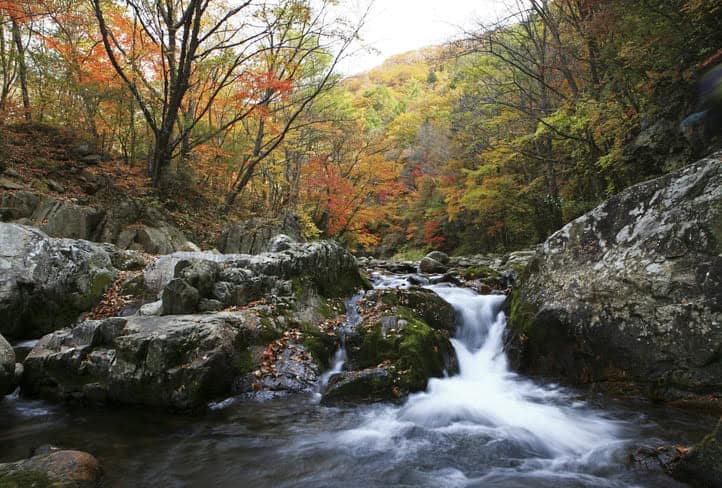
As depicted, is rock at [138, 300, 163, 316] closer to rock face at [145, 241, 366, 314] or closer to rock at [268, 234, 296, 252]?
rock face at [145, 241, 366, 314]

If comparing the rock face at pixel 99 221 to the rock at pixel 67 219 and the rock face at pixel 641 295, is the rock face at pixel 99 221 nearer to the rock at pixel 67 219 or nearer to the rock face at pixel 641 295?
the rock at pixel 67 219

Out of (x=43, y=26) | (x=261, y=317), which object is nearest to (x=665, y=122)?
(x=261, y=317)

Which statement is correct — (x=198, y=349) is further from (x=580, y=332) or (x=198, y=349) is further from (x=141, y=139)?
(x=141, y=139)

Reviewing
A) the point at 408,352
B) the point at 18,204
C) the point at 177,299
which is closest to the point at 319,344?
the point at 408,352

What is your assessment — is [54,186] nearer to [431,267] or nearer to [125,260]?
[125,260]

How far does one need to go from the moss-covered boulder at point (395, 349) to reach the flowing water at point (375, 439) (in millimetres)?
246

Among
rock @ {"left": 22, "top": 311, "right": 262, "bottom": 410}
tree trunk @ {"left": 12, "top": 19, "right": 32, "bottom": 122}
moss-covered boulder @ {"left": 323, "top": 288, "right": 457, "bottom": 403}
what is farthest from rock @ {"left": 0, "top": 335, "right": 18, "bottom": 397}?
tree trunk @ {"left": 12, "top": 19, "right": 32, "bottom": 122}

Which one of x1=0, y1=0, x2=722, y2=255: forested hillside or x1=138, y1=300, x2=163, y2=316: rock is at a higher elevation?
x1=0, y1=0, x2=722, y2=255: forested hillside

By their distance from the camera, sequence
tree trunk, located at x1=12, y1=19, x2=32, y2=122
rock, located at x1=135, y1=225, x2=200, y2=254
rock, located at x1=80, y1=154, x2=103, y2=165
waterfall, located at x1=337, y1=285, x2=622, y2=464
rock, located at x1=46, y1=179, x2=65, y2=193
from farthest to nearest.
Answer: rock, located at x1=80, y1=154, x2=103, y2=165, tree trunk, located at x1=12, y1=19, x2=32, y2=122, rock, located at x1=135, y1=225, x2=200, y2=254, rock, located at x1=46, y1=179, x2=65, y2=193, waterfall, located at x1=337, y1=285, x2=622, y2=464

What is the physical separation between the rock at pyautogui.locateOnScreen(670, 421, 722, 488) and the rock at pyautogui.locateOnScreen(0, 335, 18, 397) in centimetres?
742

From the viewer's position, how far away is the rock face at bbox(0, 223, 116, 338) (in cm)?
671

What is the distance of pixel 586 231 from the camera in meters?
6.18

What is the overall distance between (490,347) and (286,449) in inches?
171

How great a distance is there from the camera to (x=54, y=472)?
9.87 ft
